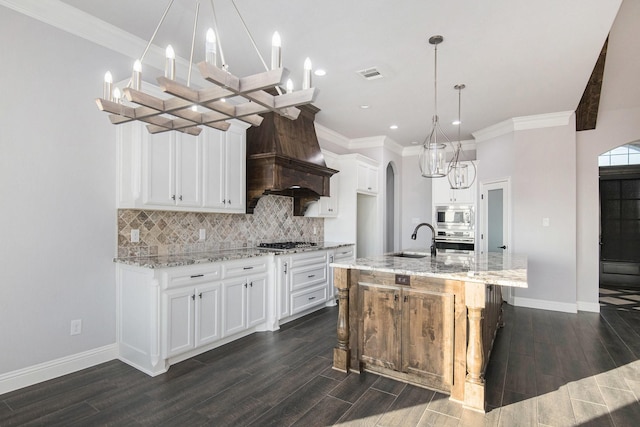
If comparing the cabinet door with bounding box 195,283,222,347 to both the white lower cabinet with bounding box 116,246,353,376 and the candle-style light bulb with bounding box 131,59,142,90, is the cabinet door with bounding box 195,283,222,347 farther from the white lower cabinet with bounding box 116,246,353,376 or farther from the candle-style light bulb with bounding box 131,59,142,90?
the candle-style light bulb with bounding box 131,59,142,90

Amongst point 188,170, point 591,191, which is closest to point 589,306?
point 591,191

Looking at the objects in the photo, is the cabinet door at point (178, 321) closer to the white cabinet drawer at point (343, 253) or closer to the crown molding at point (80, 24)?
the crown molding at point (80, 24)

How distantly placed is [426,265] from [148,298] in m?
2.31

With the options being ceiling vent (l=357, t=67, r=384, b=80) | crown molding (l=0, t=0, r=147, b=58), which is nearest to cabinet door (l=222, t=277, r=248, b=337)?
A: crown molding (l=0, t=0, r=147, b=58)

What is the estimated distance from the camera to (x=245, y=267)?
3.60 meters

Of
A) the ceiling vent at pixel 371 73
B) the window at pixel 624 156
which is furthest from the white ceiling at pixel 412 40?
the window at pixel 624 156

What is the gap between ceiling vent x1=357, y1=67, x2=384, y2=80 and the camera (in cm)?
363

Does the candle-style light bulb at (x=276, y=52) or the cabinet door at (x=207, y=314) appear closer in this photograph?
the candle-style light bulb at (x=276, y=52)

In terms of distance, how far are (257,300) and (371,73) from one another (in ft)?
9.09

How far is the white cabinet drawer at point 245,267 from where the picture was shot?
339 centimetres

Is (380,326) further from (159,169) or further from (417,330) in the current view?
(159,169)

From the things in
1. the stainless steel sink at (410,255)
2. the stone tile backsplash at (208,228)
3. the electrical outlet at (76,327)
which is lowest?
the electrical outlet at (76,327)

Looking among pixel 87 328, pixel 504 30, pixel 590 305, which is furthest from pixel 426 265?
pixel 590 305

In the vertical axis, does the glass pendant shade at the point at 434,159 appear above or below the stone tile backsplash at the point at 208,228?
above
